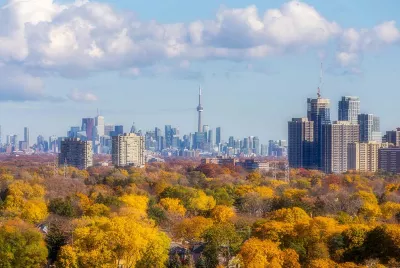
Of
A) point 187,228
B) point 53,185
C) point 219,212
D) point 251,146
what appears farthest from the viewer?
point 251,146

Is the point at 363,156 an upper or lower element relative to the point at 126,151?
lower

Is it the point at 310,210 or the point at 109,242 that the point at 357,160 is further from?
the point at 109,242

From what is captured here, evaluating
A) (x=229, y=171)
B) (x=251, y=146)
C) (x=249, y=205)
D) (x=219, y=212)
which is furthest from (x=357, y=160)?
(x=251, y=146)

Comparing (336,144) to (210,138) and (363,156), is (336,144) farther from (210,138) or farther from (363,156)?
(210,138)

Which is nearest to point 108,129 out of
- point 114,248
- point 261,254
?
point 114,248

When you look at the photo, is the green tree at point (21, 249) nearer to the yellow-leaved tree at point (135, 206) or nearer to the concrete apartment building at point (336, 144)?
the yellow-leaved tree at point (135, 206)

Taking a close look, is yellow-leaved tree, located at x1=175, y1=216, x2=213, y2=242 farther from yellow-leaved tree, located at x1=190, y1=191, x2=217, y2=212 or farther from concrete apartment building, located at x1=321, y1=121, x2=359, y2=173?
concrete apartment building, located at x1=321, y1=121, x2=359, y2=173
